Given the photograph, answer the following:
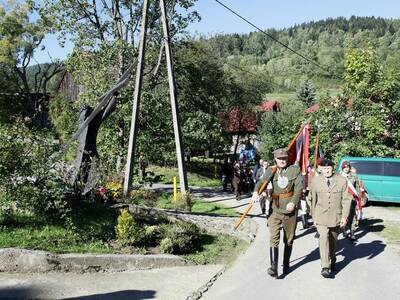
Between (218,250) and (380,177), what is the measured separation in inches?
414

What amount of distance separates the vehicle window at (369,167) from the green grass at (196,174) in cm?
1172

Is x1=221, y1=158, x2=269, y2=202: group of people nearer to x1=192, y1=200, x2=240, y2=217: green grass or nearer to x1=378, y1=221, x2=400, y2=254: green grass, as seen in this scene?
x1=192, y1=200, x2=240, y2=217: green grass

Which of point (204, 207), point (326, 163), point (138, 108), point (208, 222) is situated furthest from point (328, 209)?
point (204, 207)

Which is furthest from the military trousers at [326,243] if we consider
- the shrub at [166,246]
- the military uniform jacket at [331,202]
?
the shrub at [166,246]

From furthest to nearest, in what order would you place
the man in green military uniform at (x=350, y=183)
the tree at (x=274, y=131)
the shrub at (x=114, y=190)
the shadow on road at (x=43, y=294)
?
the tree at (x=274, y=131) < the shrub at (x=114, y=190) < the man in green military uniform at (x=350, y=183) < the shadow on road at (x=43, y=294)

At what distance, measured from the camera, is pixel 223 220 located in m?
11.1

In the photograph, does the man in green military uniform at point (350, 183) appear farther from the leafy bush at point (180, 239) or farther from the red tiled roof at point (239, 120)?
the red tiled roof at point (239, 120)

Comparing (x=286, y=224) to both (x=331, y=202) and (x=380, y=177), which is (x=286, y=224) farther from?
(x=380, y=177)

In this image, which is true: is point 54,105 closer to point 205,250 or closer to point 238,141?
point 238,141

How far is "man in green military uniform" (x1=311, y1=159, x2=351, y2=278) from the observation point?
7359 mm

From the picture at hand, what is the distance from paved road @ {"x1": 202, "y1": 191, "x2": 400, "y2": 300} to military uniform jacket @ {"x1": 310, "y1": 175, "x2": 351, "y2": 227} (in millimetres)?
871

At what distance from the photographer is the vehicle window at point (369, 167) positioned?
1733 cm

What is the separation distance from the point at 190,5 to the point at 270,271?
16835 millimetres

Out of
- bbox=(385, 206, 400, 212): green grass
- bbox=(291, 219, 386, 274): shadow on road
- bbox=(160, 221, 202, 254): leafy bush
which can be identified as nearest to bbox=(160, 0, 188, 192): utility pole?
bbox=(291, 219, 386, 274): shadow on road
